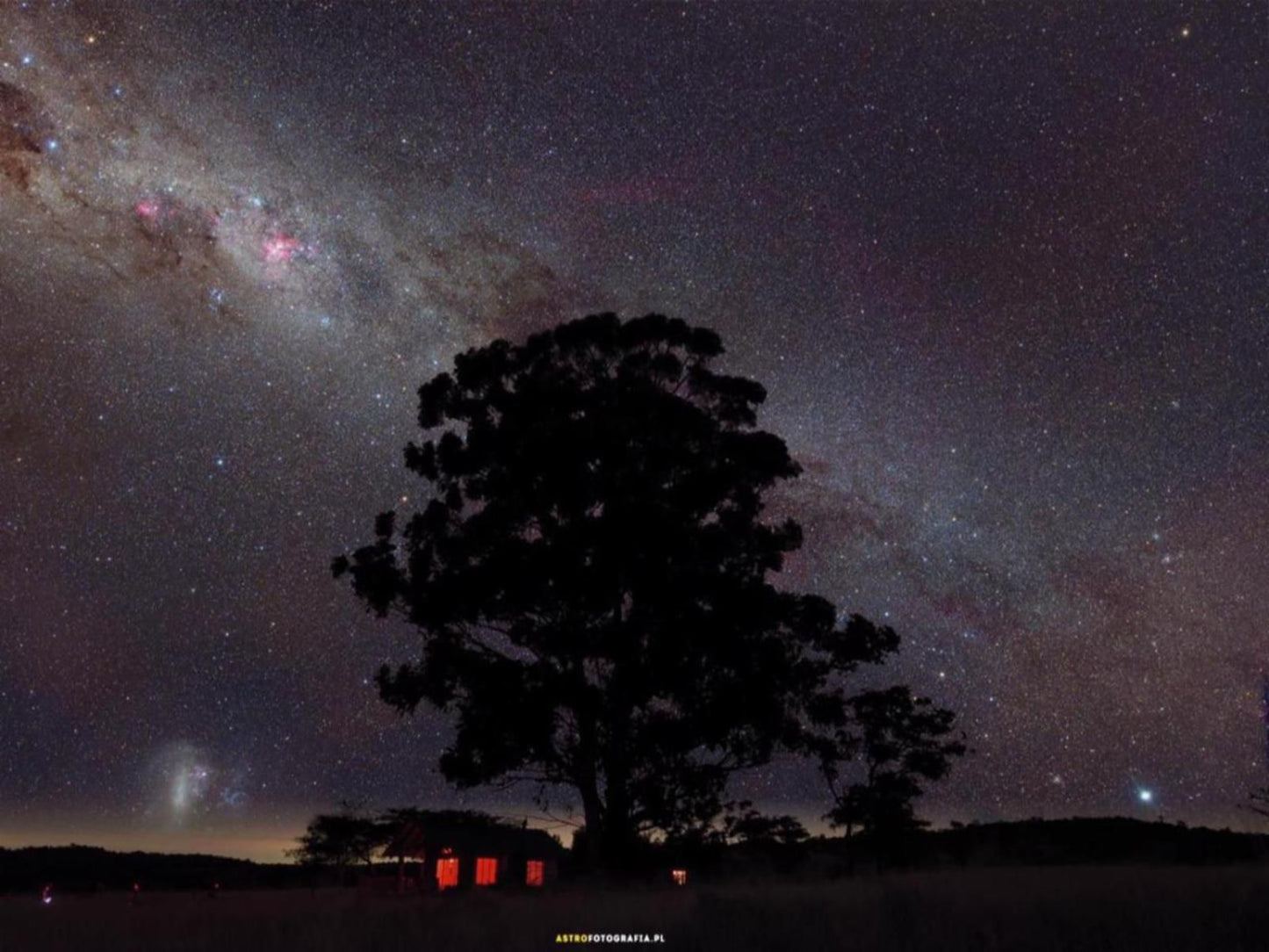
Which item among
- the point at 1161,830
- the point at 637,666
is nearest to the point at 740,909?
the point at 637,666

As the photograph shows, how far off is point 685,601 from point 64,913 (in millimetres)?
13602

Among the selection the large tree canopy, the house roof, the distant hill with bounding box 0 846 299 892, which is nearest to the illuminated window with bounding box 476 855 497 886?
the house roof

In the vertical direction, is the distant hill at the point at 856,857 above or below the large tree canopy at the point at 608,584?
below

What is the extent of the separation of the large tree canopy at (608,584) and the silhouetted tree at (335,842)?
45.3 metres

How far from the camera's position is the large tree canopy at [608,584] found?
79.8ft

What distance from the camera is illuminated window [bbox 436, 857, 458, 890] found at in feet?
130

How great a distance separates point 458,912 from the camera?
41.4ft

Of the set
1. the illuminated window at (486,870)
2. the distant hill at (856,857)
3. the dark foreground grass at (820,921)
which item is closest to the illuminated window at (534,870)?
the illuminated window at (486,870)

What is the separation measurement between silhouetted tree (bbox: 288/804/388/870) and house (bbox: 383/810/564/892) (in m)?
25.2

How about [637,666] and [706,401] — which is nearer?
[637,666]

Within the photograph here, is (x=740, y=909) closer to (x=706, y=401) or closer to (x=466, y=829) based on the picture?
(x=706, y=401)

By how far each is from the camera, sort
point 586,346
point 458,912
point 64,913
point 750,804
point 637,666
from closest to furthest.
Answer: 1. point 458,912
2. point 64,913
3. point 637,666
4. point 586,346
5. point 750,804

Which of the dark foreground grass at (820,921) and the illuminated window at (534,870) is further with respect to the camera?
the illuminated window at (534,870)

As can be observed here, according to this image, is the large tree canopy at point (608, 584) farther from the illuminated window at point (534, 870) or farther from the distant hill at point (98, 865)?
the distant hill at point (98, 865)
